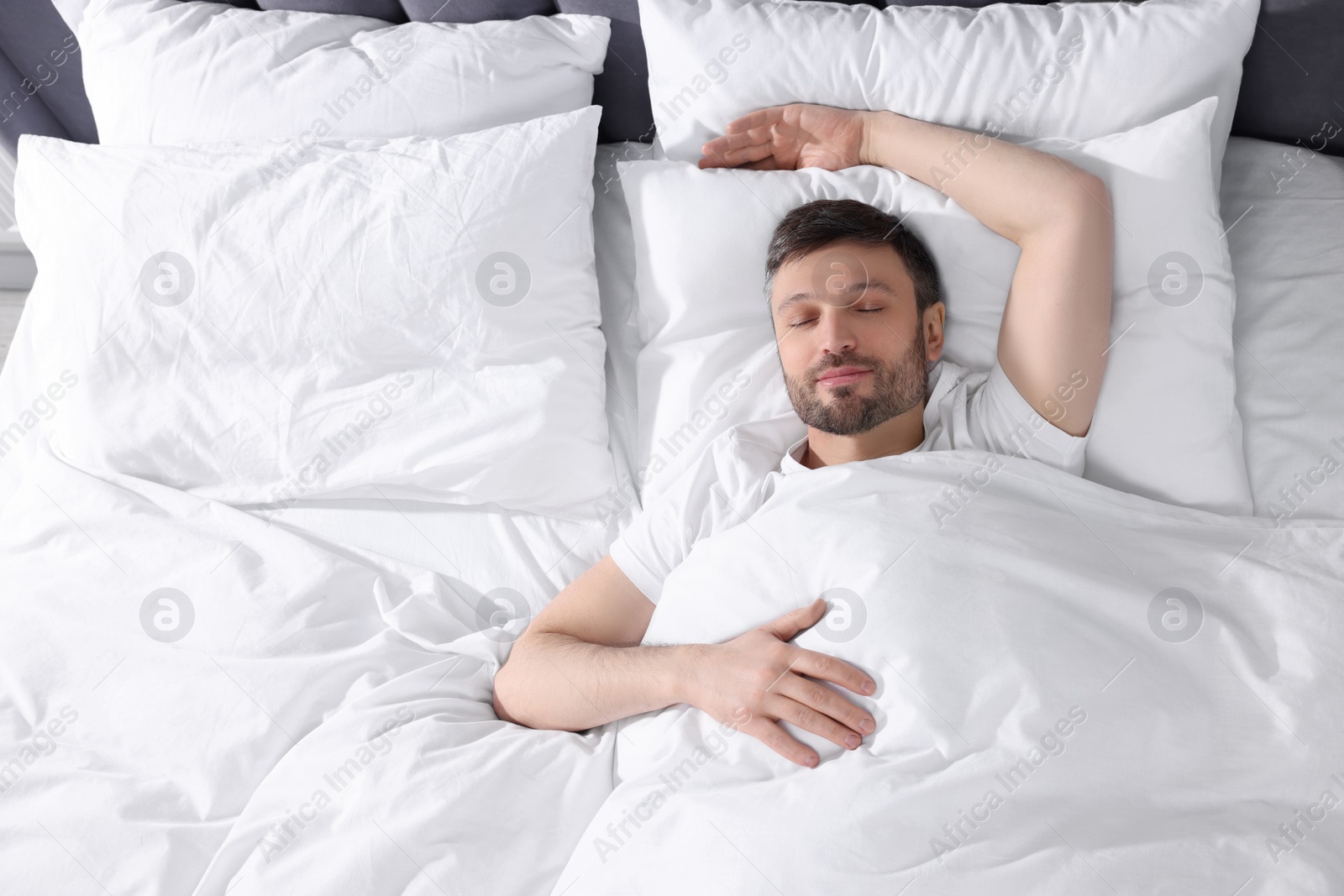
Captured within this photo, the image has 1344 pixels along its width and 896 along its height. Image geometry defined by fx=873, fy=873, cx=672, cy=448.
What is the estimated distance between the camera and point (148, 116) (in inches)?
58.2

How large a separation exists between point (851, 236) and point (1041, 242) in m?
0.25

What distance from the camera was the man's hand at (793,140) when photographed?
1360mm

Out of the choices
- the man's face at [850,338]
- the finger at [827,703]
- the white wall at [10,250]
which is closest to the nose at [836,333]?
the man's face at [850,338]

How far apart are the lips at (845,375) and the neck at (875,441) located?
9 cm

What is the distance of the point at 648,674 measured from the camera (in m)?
1.08

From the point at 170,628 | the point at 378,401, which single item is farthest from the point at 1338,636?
the point at 170,628

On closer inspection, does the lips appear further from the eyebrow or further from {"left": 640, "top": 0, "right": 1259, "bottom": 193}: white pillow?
{"left": 640, "top": 0, "right": 1259, "bottom": 193}: white pillow

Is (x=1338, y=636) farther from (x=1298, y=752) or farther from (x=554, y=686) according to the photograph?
(x=554, y=686)

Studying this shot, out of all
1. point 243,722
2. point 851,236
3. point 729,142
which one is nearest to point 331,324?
point 243,722

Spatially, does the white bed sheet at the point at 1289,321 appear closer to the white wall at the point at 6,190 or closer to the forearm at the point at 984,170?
the forearm at the point at 984,170

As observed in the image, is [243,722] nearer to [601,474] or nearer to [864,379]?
[601,474]

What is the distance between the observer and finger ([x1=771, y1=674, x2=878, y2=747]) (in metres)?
0.97

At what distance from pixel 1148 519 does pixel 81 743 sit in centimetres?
139

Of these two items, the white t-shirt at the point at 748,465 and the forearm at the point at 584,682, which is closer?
the forearm at the point at 584,682
